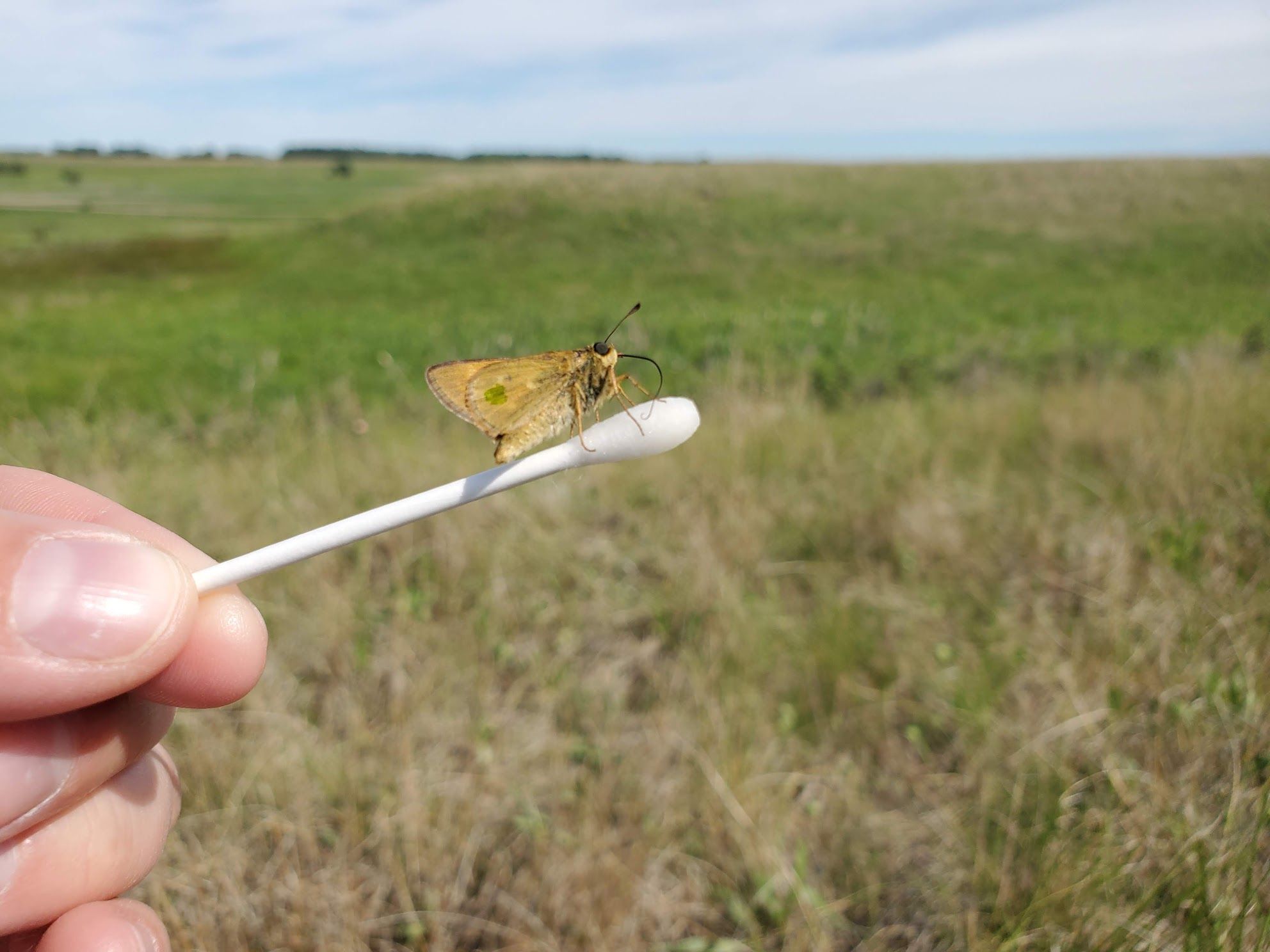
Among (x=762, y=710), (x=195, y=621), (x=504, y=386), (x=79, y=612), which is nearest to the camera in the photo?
(x=79, y=612)

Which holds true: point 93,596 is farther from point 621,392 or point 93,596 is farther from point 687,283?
point 687,283

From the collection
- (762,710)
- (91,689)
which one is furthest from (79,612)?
(762,710)

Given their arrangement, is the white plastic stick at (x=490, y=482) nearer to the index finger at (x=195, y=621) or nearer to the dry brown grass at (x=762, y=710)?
the index finger at (x=195, y=621)

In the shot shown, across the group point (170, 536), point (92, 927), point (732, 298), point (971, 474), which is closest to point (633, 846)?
point (92, 927)

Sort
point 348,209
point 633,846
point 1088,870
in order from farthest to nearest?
point 348,209
point 633,846
point 1088,870

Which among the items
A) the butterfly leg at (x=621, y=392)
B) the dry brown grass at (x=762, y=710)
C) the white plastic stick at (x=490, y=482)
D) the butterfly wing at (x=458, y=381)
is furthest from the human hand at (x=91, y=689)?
the butterfly leg at (x=621, y=392)

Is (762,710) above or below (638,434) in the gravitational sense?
below

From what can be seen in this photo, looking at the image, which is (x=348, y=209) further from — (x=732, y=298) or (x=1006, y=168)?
(x=1006, y=168)

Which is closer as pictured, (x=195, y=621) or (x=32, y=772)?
(x=32, y=772)
